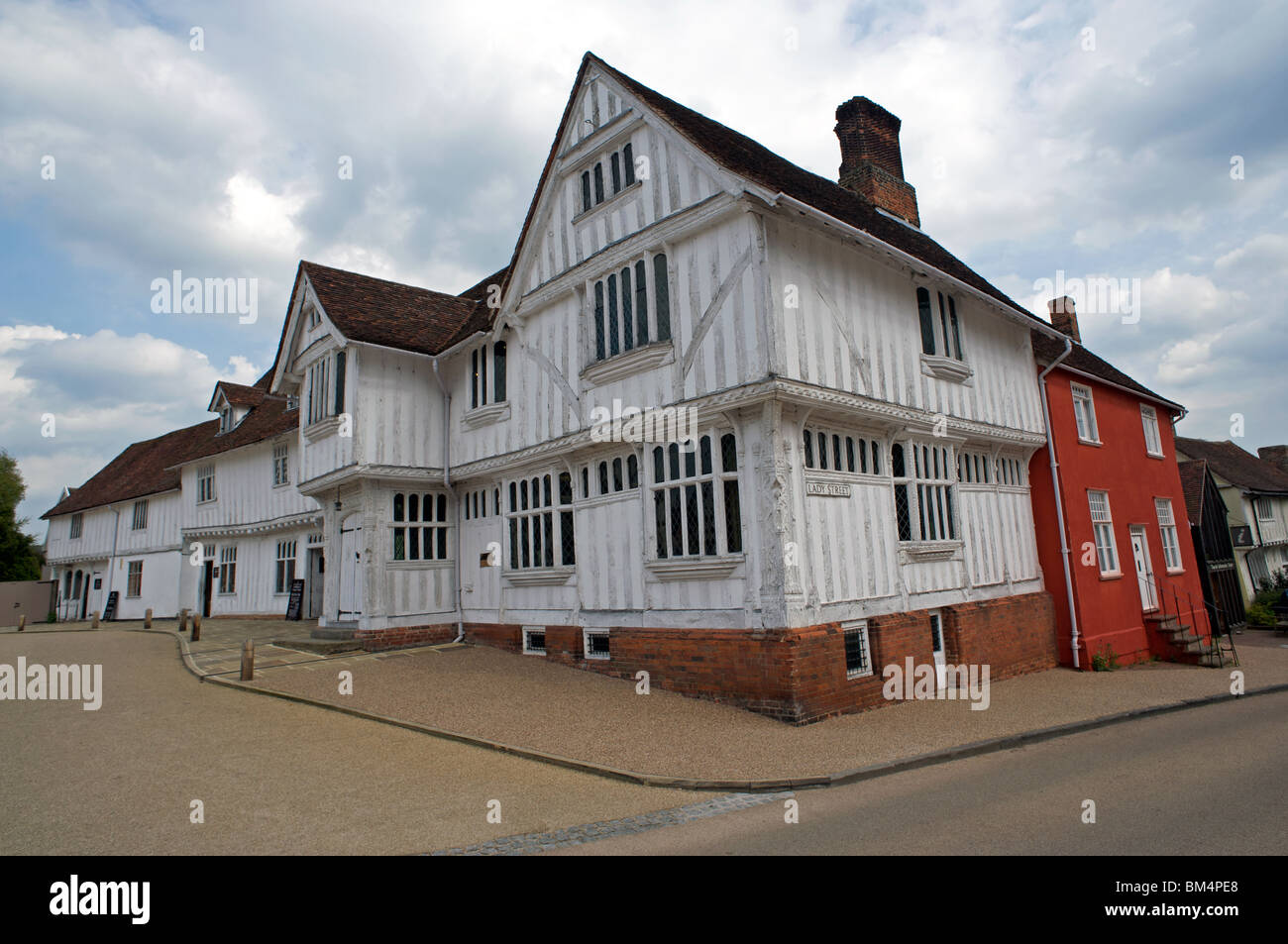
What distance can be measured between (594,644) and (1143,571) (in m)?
13.9

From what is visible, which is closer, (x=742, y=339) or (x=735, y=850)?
(x=735, y=850)

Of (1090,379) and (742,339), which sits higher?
(1090,379)

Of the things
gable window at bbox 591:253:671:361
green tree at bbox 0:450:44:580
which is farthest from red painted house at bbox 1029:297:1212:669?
green tree at bbox 0:450:44:580

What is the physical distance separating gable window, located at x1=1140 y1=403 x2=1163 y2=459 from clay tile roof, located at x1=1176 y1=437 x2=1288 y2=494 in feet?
50.6

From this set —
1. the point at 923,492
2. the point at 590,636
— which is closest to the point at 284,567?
the point at 590,636

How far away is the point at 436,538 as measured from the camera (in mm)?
17219

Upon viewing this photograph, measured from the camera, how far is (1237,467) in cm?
3647

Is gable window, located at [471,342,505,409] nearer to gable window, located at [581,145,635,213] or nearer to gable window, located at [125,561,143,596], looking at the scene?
gable window, located at [581,145,635,213]

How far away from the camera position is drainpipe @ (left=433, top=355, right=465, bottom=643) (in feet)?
55.6

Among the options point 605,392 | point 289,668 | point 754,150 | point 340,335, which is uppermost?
point 754,150

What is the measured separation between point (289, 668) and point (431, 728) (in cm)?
605
